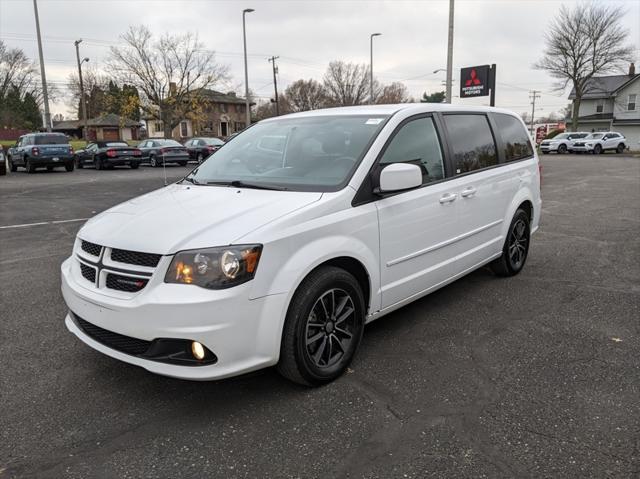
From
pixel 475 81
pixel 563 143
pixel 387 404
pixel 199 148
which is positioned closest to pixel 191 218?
pixel 387 404

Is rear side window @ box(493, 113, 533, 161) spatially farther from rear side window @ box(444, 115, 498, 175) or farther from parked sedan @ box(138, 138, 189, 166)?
parked sedan @ box(138, 138, 189, 166)

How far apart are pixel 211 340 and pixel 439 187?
2312 millimetres

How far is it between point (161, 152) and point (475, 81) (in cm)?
1588

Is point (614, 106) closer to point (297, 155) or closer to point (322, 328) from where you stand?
point (297, 155)

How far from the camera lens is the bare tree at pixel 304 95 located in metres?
73.8

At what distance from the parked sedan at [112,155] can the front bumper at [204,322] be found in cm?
2364

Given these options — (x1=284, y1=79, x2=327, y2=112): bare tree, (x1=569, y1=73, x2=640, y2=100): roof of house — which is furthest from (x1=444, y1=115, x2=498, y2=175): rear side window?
(x1=284, y1=79, x2=327, y2=112): bare tree

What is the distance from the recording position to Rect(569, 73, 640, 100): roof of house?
5497 centimetres

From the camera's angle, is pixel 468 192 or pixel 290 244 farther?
pixel 468 192

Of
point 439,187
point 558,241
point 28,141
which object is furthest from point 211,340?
point 28,141

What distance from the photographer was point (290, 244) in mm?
2982

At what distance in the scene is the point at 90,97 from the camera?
7944 centimetres

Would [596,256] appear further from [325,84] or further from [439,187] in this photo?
[325,84]

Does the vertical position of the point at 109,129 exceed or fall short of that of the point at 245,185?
it exceeds it
